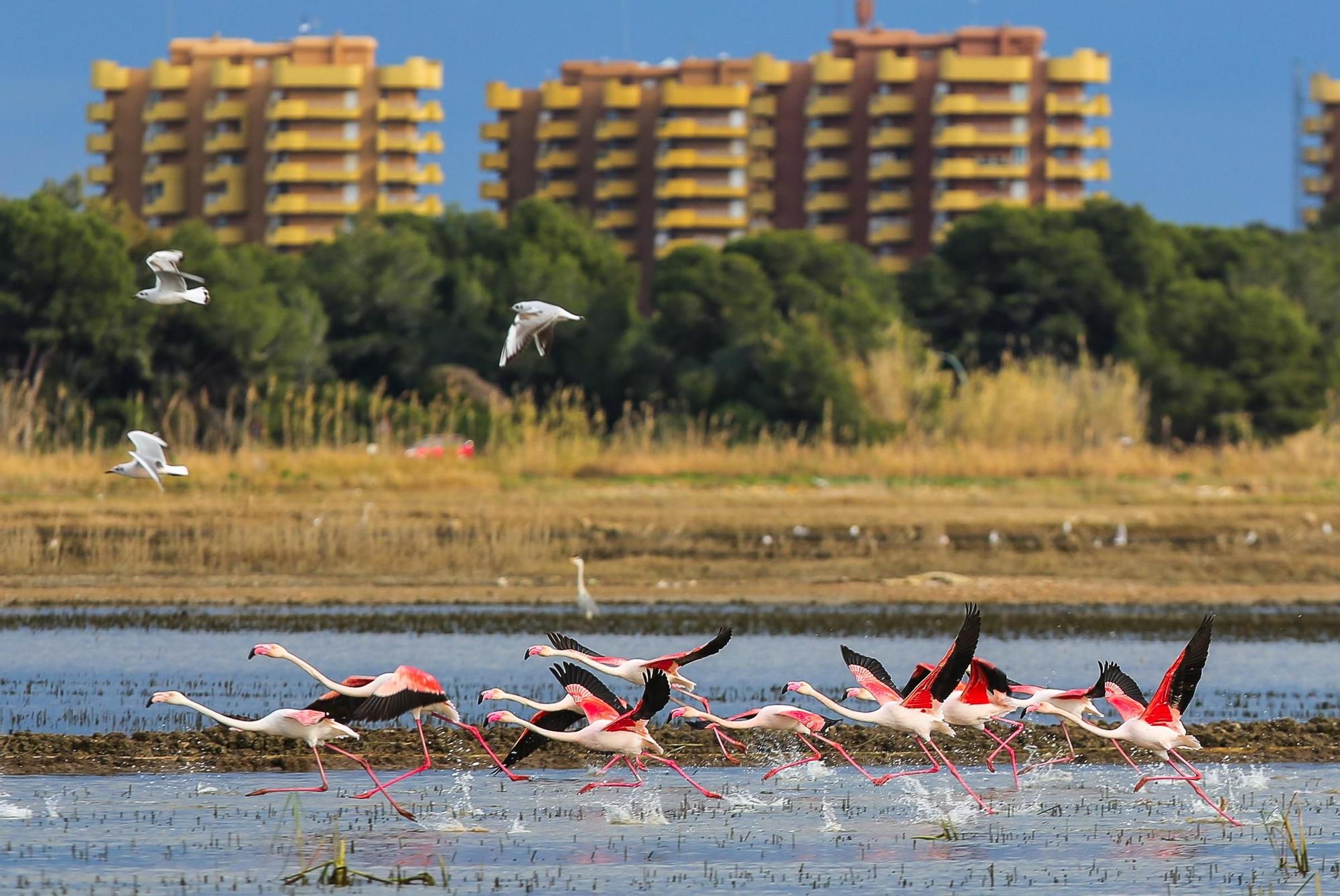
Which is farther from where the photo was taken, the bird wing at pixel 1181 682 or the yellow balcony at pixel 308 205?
the yellow balcony at pixel 308 205

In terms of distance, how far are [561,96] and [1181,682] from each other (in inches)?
4814

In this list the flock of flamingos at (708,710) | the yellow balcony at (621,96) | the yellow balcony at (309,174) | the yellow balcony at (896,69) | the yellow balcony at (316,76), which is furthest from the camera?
the yellow balcony at (621,96)

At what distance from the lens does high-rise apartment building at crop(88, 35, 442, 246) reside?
411ft

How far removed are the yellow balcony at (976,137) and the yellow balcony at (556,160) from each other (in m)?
22.2

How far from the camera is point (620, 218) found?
129m

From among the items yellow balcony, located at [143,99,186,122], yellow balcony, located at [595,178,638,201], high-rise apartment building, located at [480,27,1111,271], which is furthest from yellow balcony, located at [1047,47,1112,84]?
yellow balcony, located at [143,99,186,122]

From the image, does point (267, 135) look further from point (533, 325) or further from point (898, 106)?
point (533, 325)

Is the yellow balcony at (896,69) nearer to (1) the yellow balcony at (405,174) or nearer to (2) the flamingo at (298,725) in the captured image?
(1) the yellow balcony at (405,174)

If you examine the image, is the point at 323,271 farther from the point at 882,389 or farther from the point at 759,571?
the point at 759,571

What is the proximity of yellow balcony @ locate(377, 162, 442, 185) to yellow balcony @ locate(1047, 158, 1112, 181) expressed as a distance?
35.2 meters

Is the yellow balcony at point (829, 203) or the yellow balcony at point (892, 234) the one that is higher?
the yellow balcony at point (829, 203)

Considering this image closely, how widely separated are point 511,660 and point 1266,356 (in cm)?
3254

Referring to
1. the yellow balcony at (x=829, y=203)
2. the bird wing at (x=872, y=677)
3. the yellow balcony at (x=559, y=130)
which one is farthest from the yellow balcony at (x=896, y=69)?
the bird wing at (x=872, y=677)

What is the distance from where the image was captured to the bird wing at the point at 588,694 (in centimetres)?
1295
